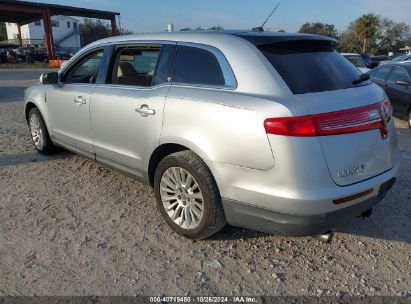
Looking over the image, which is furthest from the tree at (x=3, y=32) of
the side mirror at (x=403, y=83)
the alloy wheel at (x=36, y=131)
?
the side mirror at (x=403, y=83)

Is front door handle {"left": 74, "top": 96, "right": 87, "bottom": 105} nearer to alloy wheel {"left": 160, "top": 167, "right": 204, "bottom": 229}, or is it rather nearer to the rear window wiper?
alloy wheel {"left": 160, "top": 167, "right": 204, "bottom": 229}

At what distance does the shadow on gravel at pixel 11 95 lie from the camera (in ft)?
40.0

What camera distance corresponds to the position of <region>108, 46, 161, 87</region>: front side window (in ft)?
12.5

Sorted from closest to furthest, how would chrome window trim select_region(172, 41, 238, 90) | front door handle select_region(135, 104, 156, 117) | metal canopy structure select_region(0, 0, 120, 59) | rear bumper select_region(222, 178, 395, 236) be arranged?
rear bumper select_region(222, 178, 395, 236), chrome window trim select_region(172, 41, 238, 90), front door handle select_region(135, 104, 156, 117), metal canopy structure select_region(0, 0, 120, 59)

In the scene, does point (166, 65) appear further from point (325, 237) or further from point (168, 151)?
point (325, 237)

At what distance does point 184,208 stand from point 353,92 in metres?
1.70

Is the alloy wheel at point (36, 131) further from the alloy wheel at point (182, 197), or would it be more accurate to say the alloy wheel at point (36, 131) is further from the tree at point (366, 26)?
the tree at point (366, 26)

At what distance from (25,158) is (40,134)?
42 centimetres

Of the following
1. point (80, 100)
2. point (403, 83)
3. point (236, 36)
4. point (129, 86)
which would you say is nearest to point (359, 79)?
point (236, 36)

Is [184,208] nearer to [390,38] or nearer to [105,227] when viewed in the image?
[105,227]

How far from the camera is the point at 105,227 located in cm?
372

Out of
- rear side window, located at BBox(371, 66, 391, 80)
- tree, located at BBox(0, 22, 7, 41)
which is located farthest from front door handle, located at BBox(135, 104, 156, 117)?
tree, located at BBox(0, 22, 7, 41)

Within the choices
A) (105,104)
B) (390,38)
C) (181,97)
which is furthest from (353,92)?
(390,38)

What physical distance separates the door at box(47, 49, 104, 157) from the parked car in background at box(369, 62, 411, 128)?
6.67 metres
